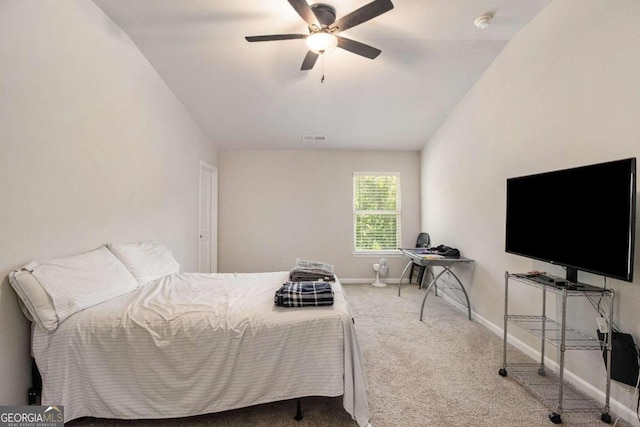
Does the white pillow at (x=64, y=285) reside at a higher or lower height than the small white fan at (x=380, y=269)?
Result: higher

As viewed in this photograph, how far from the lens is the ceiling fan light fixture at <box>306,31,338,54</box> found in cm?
213

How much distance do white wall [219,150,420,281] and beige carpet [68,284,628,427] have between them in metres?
2.03

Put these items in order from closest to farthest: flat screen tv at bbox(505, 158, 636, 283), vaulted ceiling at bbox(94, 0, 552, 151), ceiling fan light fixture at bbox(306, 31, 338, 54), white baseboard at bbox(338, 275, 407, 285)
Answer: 1. flat screen tv at bbox(505, 158, 636, 283)
2. ceiling fan light fixture at bbox(306, 31, 338, 54)
3. vaulted ceiling at bbox(94, 0, 552, 151)
4. white baseboard at bbox(338, 275, 407, 285)

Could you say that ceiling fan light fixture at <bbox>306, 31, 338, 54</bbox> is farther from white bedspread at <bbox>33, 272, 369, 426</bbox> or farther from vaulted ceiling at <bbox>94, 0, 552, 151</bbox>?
white bedspread at <bbox>33, 272, 369, 426</bbox>

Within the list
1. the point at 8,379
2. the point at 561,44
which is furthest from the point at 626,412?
the point at 8,379

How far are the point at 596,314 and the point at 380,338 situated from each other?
5.54 ft

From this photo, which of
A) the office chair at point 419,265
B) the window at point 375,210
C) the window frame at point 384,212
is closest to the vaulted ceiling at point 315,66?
the window frame at point 384,212

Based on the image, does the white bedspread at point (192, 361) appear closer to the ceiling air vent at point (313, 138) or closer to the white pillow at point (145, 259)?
the white pillow at point (145, 259)

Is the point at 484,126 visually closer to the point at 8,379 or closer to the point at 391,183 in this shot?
the point at 391,183

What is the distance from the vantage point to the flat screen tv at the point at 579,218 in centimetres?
160

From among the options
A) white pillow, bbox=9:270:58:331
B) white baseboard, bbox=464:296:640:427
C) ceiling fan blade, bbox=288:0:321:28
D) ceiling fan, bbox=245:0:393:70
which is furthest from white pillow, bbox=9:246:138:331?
white baseboard, bbox=464:296:640:427

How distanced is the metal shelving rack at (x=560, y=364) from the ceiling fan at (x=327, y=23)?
2.14 m

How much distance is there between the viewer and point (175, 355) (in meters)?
1.66

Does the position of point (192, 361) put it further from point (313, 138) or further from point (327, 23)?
point (313, 138)
